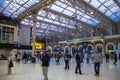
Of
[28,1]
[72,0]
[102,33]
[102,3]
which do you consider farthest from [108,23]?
[28,1]

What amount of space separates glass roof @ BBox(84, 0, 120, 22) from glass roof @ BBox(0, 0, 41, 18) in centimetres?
993

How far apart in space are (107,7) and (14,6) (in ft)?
55.8

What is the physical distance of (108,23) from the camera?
45.9 meters

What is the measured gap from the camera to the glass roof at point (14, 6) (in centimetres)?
3260

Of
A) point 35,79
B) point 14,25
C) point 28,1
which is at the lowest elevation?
point 35,79

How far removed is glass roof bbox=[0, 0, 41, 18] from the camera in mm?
Answer: 32600

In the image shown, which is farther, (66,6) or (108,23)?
(108,23)

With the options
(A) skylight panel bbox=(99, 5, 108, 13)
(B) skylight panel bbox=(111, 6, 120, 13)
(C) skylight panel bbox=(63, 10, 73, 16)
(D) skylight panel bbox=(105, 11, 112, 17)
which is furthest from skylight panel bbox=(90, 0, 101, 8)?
(C) skylight panel bbox=(63, 10, 73, 16)

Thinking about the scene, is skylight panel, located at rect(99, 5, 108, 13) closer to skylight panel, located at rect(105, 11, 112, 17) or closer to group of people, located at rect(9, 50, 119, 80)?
skylight panel, located at rect(105, 11, 112, 17)

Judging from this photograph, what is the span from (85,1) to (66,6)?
189 inches

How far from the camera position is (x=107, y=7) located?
3722 cm

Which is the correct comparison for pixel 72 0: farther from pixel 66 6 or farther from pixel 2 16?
pixel 2 16

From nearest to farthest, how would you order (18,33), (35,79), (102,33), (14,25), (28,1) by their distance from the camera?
(35,79)
(28,1)
(14,25)
(18,33)
(102,33)

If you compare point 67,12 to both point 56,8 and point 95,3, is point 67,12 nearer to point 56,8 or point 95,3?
point 56,8
